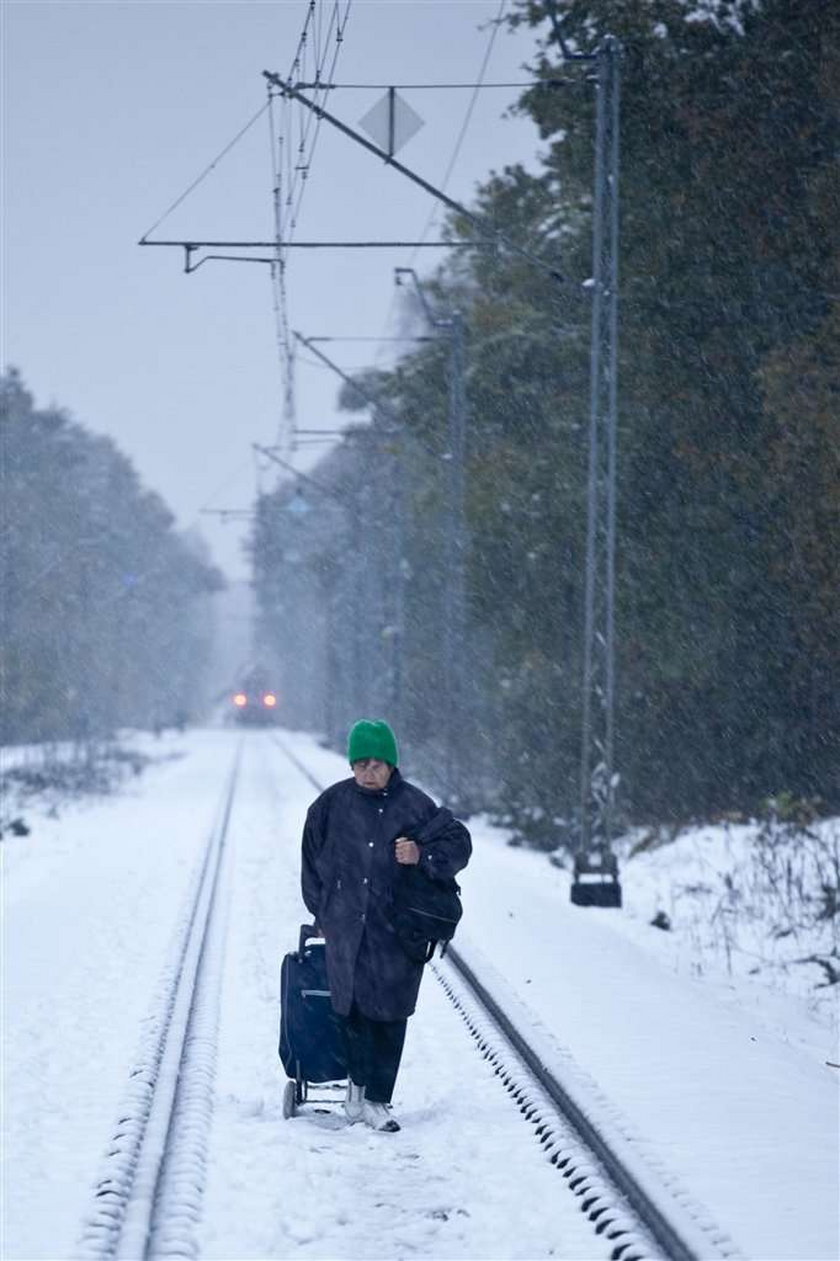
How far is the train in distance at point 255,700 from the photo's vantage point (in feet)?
335

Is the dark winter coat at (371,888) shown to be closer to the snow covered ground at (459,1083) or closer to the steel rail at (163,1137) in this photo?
the snow covered ground at (459,1083)

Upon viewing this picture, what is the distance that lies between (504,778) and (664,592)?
10.4m

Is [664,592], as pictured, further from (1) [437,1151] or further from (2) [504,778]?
(1) [437,1151]

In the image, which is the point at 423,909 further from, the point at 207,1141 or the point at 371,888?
the point at 207,1141

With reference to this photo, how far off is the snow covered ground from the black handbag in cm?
89

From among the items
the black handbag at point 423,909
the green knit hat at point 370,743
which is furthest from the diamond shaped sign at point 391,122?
the black handbag at point 423,909

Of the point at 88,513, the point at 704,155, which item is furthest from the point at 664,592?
the point at 88,513

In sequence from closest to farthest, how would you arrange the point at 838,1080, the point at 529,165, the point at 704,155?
the point at 838,1080 → the point at 704,155 → the point at 529,165

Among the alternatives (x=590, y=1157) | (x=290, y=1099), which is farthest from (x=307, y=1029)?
(x=590, y=1157)

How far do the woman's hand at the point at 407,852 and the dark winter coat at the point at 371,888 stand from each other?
52mm

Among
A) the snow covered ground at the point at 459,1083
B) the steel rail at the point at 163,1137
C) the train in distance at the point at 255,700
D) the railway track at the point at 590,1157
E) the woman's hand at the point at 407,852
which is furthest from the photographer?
the train in distance at the point at 255,700

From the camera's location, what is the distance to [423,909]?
Answer: 321 inches

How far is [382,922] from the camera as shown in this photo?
26.9ft

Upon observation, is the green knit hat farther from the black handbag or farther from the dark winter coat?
the black handbag
